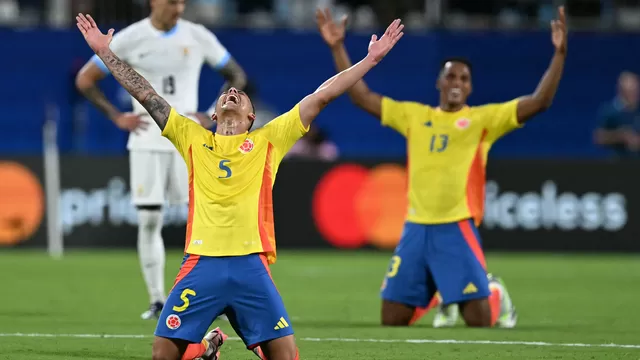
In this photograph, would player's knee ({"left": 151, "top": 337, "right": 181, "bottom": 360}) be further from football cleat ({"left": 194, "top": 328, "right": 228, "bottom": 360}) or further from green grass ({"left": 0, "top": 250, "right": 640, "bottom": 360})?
green grass ({"left": 0, "top": 250, "right": 640, "bottom": 360})

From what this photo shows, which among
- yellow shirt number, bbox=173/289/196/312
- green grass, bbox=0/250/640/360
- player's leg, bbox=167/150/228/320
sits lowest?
green grass, bbox=0/250/640/360

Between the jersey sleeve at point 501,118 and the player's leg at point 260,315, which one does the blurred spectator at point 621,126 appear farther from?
the player's leg at point 260,315

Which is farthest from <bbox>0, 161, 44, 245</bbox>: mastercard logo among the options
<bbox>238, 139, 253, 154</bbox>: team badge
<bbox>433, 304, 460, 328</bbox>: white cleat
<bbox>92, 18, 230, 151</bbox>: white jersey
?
<bbox>238, 139, 253, 154</bbox>: team badge

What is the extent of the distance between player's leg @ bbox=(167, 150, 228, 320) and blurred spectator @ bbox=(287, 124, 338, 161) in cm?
873

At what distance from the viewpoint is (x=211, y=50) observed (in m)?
10.4

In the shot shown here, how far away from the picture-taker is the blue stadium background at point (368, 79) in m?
20.5

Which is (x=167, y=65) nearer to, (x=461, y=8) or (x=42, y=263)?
(x=42, y=263)

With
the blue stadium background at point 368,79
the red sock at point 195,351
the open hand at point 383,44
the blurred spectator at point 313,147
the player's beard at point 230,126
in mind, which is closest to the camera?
the red sock at point 195,351

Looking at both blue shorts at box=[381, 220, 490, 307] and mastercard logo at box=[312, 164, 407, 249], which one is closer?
blue shorts at box=[381, 220, 490, 307]

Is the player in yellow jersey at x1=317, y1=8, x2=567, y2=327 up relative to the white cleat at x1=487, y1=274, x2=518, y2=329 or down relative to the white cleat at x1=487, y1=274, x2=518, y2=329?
up

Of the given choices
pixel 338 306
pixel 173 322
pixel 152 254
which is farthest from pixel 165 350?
pixel 338 306

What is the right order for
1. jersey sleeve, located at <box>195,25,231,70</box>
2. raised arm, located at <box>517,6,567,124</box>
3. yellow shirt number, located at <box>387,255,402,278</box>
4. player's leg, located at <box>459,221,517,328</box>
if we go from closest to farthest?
raised arm, located at <box>517,6,567,124</box> < player's leg, located at <box>459,221,517,328</box> < yellow shirt number, located at <box>387,255,402,278</box> < jersey sleeve, located at <box>195,25,231,70</box>

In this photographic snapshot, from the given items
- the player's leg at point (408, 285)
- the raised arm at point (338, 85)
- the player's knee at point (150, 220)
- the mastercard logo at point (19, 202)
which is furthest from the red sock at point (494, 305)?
the mastercard logo at point (19, 202)

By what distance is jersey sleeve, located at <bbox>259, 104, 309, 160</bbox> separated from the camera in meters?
6.99
